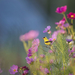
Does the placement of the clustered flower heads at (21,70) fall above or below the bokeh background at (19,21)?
below

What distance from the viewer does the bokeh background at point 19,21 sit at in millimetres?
1039

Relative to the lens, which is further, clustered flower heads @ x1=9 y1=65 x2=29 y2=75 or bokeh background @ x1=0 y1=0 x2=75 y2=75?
bokeh background @ x1=0 y1=0 x2=75 y2=75

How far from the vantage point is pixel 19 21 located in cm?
139

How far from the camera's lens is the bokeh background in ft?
3.41

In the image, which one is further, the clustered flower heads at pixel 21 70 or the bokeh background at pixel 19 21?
the bokeh background at pixel 19 21

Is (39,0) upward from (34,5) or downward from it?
upward

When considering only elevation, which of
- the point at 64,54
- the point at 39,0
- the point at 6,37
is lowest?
the point at 64,54

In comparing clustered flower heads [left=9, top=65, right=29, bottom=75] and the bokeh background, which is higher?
the bokeh background

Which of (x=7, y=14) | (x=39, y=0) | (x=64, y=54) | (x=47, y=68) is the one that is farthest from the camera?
(x=39, y=0)

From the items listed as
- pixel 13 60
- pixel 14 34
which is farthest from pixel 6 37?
pixel 13 60

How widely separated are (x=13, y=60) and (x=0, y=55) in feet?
0.49

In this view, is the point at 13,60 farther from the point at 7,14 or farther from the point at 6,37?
the point at 7,14

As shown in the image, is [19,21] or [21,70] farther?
[19,21]

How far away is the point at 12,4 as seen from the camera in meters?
1.48
